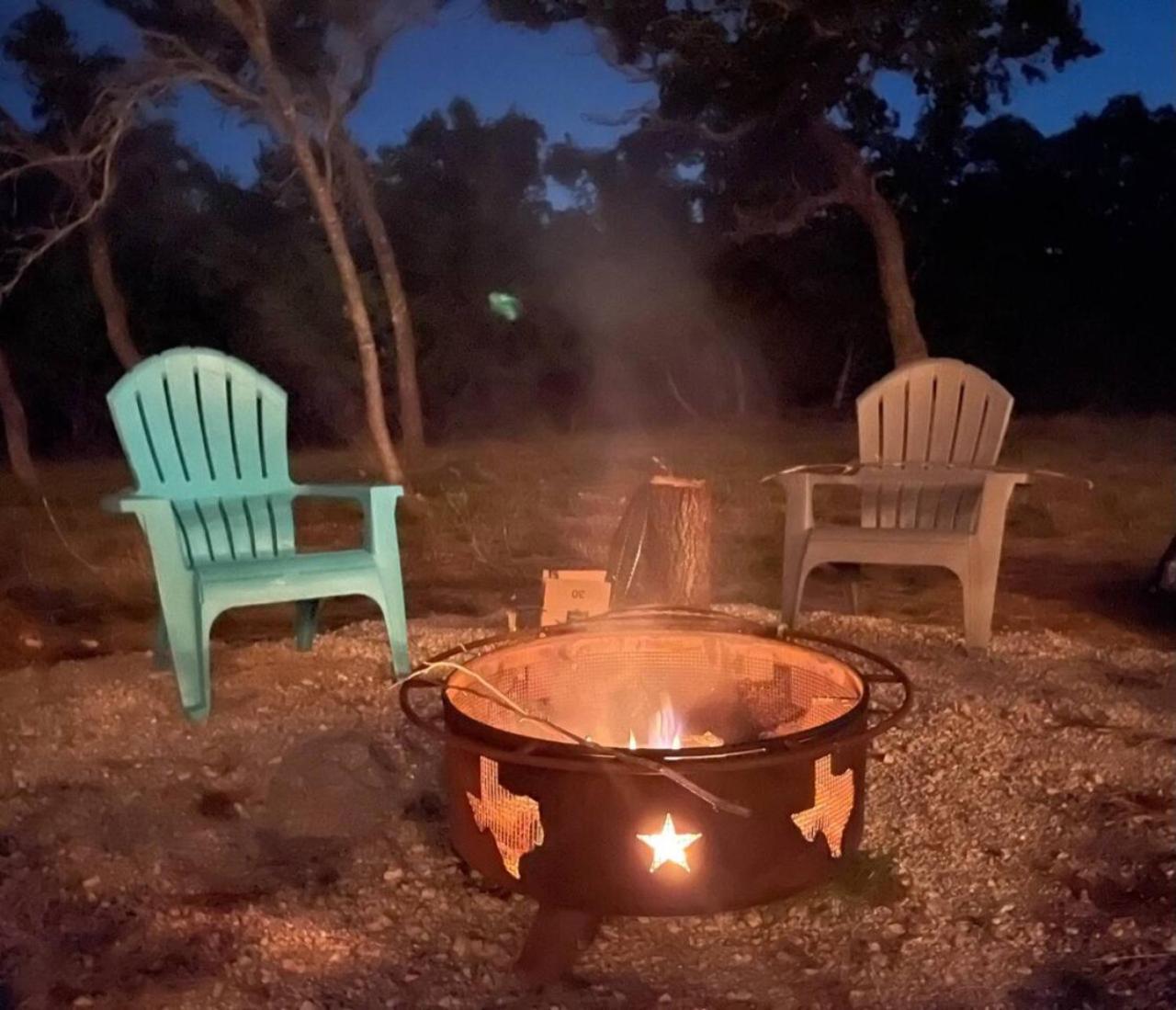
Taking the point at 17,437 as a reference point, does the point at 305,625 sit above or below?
below

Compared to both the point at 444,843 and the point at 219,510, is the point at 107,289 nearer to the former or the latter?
the point at 219,510

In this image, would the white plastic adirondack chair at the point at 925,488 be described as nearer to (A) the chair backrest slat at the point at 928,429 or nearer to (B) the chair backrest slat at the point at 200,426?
(A) the chair backrest slat at the point at 928,429

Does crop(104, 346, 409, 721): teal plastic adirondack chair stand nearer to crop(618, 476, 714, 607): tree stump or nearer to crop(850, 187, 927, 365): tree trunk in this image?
crop(618, 476, 714, 607): tree stump

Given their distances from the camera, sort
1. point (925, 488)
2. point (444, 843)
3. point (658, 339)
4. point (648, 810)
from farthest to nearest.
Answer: point (658, 339) < point (925, 488) < point (444, 843) < point (648, 810)

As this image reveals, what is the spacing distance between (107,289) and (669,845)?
9205mm

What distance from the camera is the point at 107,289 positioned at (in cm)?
1005

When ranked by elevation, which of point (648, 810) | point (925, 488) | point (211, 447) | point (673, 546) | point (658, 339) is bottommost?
point (648, 810)

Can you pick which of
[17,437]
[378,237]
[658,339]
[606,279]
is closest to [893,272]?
[378,237]

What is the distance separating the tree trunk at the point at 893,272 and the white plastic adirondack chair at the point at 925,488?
436 centimetres

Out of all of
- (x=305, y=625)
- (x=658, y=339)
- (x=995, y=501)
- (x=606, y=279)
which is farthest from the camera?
(x=606, y=279)

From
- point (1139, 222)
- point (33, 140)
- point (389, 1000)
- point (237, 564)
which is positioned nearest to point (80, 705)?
point (237, 564)

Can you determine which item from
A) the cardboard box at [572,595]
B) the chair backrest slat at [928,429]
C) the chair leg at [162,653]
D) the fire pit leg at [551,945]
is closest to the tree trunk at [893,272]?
the chair backrest slat at [928,429]

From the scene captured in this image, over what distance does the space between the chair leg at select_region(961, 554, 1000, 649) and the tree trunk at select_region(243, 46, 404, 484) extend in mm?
3530

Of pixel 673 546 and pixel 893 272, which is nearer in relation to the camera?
pixel 673 546
